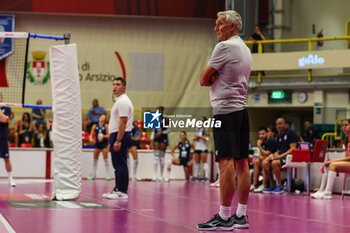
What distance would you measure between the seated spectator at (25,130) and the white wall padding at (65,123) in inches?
407

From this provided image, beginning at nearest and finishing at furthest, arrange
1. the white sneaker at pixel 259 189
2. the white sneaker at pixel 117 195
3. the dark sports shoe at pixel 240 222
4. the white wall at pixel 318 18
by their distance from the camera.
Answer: the dark sports shoe at pixel 240 222 → the white sneaker at pixel 117 195 → the white sneaker at pixel 259 189 → the white wall at pixel 318 18

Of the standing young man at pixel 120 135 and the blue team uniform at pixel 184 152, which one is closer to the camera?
the standing young man at pixel 120 135

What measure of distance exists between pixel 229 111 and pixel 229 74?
1.16ft

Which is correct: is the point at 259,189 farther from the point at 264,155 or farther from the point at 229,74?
the point at 229,74

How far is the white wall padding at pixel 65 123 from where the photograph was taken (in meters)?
9.14

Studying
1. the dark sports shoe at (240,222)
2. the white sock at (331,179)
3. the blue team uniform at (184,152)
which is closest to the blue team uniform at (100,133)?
the blue team uniform at (184,152)

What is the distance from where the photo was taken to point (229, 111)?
5668 millimetres

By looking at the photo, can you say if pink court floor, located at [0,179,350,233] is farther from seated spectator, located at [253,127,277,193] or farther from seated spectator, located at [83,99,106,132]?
seated spectator, located at [83,99,106,132]

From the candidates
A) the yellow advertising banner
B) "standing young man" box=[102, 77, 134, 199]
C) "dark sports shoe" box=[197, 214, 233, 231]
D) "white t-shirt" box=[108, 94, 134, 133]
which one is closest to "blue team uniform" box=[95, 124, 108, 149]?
the yellow advertising banner

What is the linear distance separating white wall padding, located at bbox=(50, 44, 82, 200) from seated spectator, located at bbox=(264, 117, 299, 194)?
544cm

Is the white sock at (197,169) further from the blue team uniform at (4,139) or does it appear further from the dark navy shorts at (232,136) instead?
the dark navy shorts at (232,136)

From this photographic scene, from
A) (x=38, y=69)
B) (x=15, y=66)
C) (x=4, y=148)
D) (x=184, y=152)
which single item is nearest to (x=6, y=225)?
(x=4, y=148)

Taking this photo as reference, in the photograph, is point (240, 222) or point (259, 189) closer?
point (240, 222)

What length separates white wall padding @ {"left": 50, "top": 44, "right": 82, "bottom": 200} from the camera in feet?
30.0
